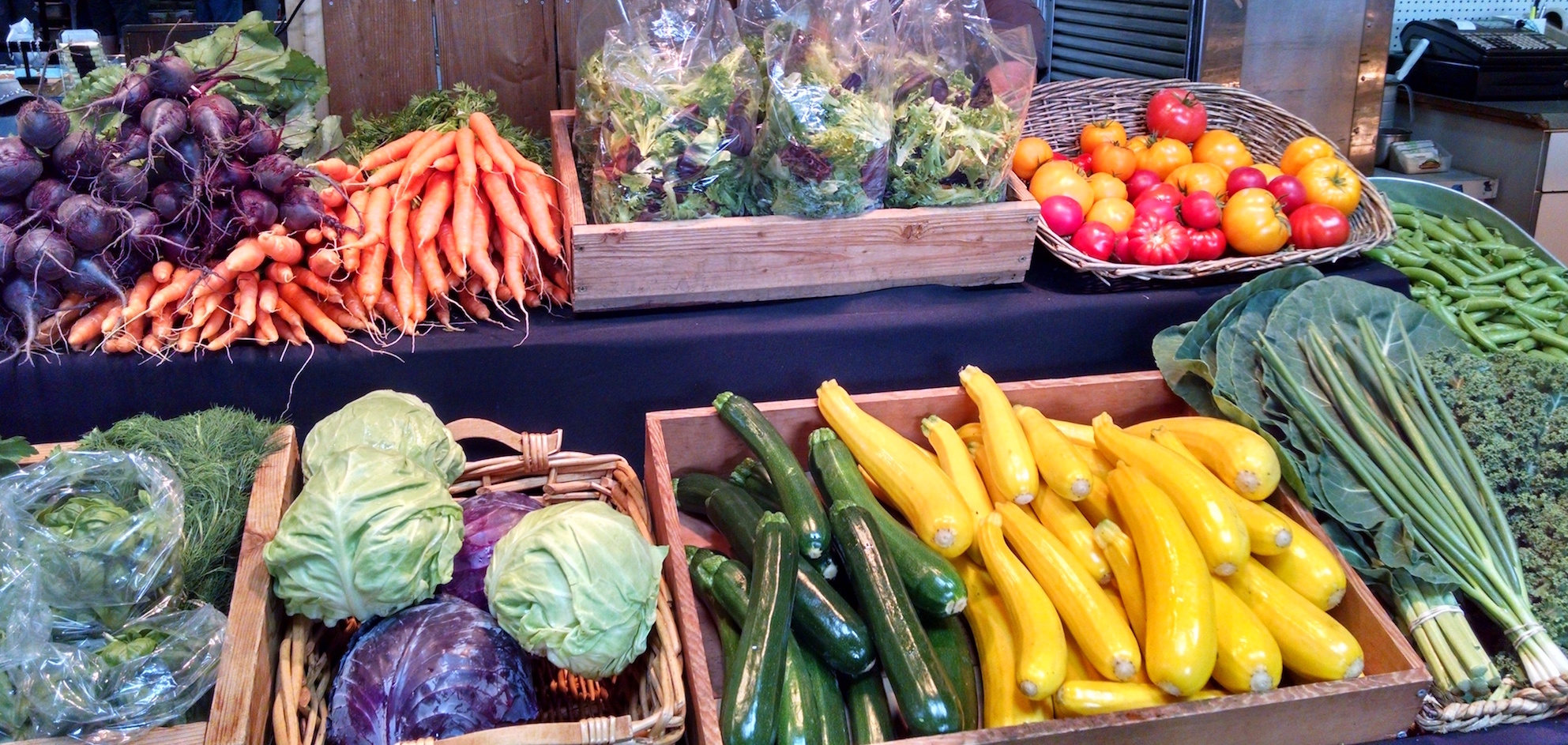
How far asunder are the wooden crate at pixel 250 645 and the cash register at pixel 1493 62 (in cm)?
485

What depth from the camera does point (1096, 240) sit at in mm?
2264

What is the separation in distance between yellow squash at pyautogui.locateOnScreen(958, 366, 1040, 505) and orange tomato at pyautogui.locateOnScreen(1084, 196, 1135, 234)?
27.1 inches

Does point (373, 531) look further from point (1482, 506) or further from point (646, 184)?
point (1482, 506)

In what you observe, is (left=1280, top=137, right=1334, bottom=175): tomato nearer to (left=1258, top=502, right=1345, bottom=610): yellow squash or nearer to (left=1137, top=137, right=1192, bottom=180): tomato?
(left=1137, top=137, right=1192, bottom=180): tomato

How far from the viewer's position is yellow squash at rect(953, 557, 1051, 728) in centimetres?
142

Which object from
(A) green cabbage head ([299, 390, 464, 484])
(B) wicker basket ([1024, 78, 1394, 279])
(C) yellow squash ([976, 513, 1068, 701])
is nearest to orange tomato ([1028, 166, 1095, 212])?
(B) wicker basket ([1024, 78, 1394, 279])

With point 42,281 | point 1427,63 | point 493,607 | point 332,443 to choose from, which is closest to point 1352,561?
point 493,607

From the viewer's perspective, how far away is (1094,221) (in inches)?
91.0

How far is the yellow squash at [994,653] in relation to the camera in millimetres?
1416

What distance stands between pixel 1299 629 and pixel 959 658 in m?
0.49

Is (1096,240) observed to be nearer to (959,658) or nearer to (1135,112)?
(1135,112)

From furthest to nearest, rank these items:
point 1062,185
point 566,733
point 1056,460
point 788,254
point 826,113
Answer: point 1062,185
point 788,254
point 826,113
point 1056,460
point 566,733

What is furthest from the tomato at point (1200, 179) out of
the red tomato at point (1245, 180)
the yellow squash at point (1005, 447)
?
the yellow squash at point (1005, 447)

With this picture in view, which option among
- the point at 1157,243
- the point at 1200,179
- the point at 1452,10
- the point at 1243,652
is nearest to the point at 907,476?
the point at 1243,652
